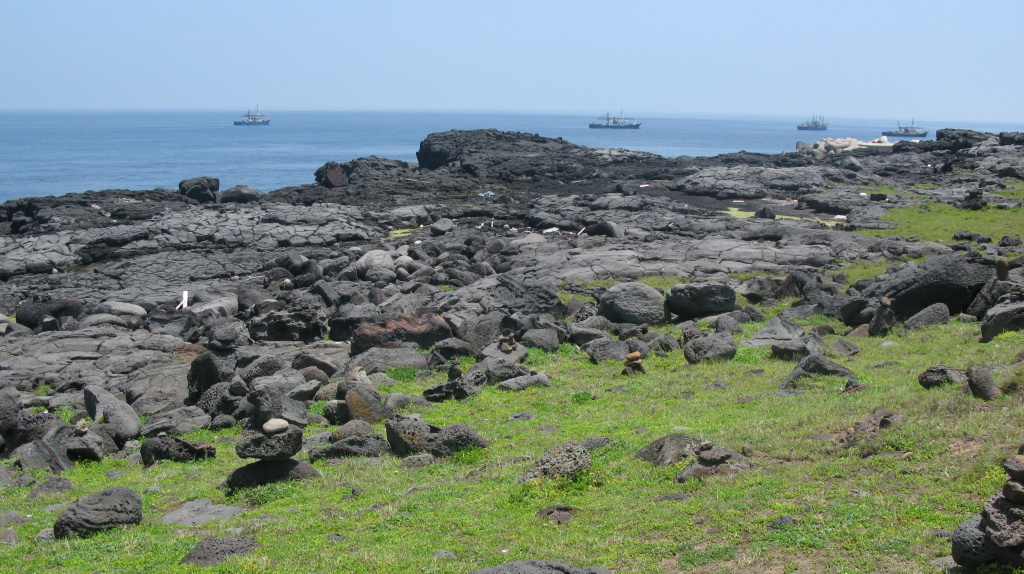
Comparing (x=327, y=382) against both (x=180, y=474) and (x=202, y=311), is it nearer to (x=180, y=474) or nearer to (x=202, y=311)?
(x=180, y=474)

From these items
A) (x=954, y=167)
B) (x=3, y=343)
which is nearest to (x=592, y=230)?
(x=3, y=343)

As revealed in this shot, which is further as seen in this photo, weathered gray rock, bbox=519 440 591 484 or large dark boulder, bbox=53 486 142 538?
weathered gray rock, bbox=519 440 591 484

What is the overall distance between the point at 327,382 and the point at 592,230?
77.9 feet

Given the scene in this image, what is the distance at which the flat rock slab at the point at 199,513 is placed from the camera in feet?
34.5

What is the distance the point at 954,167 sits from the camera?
64562mm

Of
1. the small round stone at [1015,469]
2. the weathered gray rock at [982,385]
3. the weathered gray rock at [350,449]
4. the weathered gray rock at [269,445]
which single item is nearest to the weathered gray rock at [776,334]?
the weathered gray rock at [982,385]

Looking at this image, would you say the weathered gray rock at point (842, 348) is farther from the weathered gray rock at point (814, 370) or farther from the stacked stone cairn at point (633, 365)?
the stacked stone cairn at point (633, 365)

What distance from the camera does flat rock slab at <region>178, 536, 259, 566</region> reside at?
846cm

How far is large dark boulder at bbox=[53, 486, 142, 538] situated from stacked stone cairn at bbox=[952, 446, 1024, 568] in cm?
928

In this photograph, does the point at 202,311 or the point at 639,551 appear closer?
the point at 639,551

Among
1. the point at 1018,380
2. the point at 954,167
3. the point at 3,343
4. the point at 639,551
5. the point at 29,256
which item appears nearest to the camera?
the point at 639,551

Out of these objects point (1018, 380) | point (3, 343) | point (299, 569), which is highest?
point (1018, 380)

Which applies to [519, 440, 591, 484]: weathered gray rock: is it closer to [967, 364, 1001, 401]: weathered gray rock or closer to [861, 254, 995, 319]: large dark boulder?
[967, 364, 1001, 401]: weathered gray rock

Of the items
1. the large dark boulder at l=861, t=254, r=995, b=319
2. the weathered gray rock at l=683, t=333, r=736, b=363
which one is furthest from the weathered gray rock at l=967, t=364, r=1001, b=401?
the large dark boulder at l=861, t=254, r=995, b=319
